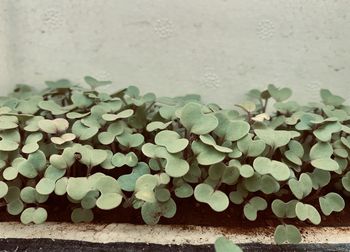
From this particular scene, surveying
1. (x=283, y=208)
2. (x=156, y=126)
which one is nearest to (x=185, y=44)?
(x=156, y=126)

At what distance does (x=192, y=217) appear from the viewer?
104cm

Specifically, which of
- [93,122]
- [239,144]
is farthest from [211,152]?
[93,122]

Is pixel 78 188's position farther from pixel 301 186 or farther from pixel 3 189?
pixel 301 186

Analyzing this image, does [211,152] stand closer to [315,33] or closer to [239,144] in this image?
[239,144]

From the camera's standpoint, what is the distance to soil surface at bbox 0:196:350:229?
103 cm

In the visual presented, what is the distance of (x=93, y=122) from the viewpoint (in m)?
1.12

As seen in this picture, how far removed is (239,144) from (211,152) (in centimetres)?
7

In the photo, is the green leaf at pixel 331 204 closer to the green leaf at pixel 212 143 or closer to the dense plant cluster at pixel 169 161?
the dense plant cluster at pixel 169 161

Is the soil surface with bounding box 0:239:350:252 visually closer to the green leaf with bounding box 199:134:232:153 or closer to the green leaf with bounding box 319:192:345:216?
the green leaf with bounding box 319:192:345:216

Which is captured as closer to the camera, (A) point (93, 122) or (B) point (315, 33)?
(A) point (93, 122)

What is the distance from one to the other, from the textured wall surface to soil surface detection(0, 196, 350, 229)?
41cm

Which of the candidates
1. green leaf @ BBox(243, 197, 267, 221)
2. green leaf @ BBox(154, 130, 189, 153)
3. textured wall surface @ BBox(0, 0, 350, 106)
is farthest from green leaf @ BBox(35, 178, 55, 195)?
textured wall surface @ BBox(0, 0, 350, 106)

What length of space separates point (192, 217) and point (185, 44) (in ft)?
1.66

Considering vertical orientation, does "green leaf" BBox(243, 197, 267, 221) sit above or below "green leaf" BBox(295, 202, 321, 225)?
below
